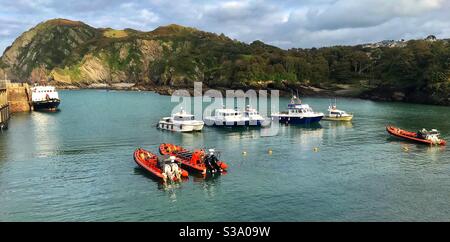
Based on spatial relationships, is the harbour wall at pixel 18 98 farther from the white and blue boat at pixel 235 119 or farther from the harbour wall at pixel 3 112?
the white and blue boat at pixel 235 119

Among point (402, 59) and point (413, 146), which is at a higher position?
point (402, 59)

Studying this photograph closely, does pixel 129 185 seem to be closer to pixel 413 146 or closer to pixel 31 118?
pixel 413 146

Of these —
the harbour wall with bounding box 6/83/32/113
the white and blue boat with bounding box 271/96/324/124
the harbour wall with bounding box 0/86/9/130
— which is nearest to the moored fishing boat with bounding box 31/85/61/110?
the harbour wall with bounding box 6/83/32/113

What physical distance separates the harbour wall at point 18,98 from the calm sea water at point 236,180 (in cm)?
4399

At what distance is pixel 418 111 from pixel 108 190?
109m

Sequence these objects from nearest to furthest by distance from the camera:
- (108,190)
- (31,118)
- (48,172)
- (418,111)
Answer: (108,190) → (48,172) → (31,118) → (418,111)

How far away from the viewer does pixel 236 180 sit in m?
49.9

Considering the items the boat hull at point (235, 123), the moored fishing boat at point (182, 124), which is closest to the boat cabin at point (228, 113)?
the boat hull at point (235, 123)

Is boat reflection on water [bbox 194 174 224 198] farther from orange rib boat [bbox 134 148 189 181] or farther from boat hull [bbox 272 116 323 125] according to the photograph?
boat hull [bbox 272 116 323 125]

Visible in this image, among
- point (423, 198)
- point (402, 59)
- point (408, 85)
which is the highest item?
point (402, 59)

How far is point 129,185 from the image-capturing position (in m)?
48.1

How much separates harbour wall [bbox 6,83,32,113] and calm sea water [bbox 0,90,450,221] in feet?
144


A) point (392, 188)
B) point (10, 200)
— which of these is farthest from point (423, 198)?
point (10, 200)

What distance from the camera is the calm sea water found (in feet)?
131
